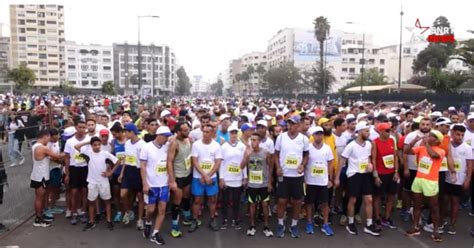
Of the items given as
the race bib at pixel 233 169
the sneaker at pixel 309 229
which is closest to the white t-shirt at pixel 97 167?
the race bib at pixel 233 169

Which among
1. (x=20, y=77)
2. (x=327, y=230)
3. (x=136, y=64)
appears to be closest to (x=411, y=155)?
(x=327, y=230)

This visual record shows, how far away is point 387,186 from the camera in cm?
687

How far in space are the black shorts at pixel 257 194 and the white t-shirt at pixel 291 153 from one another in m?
0.44

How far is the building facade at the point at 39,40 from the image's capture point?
111m

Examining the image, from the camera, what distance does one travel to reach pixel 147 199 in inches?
248

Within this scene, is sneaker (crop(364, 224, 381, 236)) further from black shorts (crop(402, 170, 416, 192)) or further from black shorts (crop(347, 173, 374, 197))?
black shorts (crop(402, 170, 416, 192))

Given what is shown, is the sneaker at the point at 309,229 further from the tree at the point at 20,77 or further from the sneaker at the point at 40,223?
the tree at the point at 20,77

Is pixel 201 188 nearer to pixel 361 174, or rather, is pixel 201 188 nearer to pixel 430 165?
pixel 361 174

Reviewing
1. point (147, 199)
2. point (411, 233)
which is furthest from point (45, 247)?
point (411, 233)

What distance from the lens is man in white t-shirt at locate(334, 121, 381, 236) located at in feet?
21.7

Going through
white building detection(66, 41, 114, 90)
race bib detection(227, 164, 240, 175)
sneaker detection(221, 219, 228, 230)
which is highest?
white building detection(66, 41, 114, 90)

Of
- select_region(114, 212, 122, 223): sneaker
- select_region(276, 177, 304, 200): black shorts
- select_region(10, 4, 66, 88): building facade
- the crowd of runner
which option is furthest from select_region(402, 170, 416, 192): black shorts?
select_region(10, 4, 66, 88): building facade

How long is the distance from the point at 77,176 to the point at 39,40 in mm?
119332

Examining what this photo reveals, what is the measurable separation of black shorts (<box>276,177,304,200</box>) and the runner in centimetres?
178
